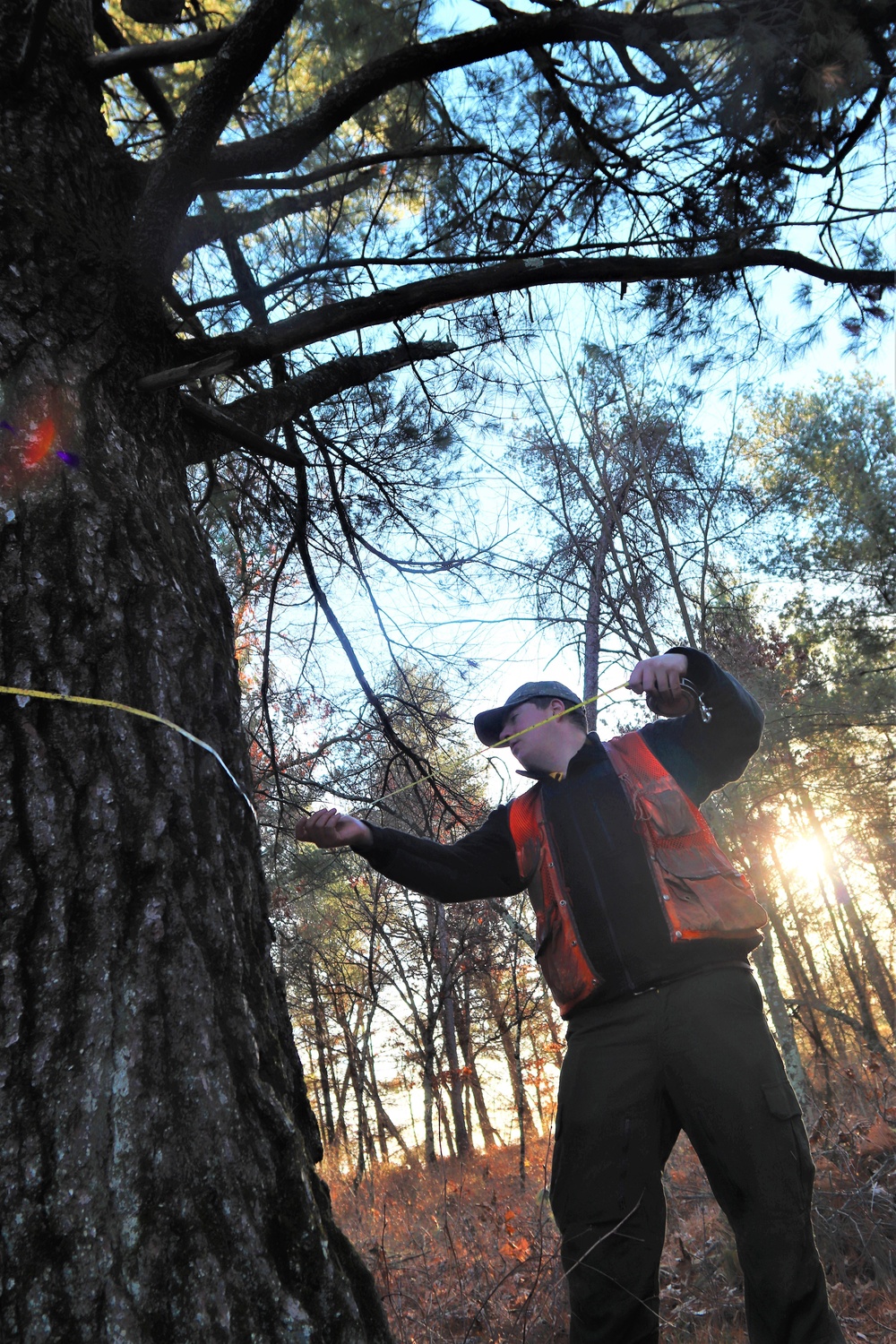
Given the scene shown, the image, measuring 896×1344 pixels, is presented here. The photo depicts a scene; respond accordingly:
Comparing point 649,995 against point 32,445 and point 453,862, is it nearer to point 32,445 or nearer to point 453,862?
point 453,862

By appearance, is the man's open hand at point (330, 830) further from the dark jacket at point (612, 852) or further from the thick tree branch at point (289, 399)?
the thick tree branch at point (289, 399)

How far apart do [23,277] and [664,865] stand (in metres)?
2.12

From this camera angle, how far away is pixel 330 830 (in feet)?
7.65

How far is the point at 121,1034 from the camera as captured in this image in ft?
4.03

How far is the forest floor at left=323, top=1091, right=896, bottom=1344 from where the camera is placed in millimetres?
2857

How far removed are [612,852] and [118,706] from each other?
4.49 ft

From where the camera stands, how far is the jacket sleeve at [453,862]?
2.47m

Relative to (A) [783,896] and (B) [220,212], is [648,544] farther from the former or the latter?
(A) [783,896]

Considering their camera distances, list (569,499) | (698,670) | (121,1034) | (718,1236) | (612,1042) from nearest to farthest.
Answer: (121,1034) < (612,1042) < (698,670) < (718,1236) < (569,499)

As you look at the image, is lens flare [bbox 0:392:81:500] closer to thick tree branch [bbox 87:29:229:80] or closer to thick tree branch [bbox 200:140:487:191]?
thick tree branch [bbox 200:140:487:191]

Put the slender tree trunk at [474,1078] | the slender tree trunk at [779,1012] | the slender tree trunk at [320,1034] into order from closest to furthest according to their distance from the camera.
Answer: the slender tree trunk at [779,1012]
the slender tree trunk at [320,1034]
the slender tree trunk at [474,1078]

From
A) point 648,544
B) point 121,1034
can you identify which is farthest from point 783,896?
point 121,1034

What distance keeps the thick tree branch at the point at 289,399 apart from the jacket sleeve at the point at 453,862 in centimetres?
127

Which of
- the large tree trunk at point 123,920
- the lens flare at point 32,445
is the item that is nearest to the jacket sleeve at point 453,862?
the large tree trunk at point 123,920
